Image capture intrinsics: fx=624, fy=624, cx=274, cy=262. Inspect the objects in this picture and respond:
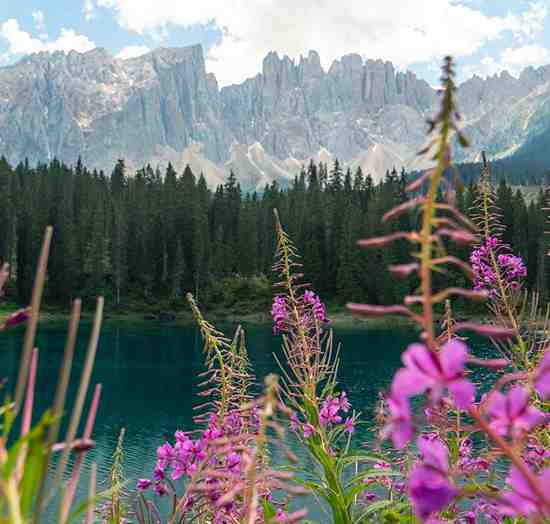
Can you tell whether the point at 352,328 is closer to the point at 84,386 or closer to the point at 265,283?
the point at 265,283

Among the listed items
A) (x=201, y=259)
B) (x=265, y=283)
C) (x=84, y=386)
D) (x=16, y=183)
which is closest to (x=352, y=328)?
(x=265, y=283)

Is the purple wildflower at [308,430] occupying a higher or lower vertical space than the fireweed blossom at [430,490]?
lower

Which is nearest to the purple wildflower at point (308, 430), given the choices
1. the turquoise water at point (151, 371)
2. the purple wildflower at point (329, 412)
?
the purple wildflower at point (329, 412)

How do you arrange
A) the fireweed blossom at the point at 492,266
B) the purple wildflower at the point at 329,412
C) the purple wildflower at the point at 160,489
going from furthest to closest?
the fireweed blossom at the point at 492,266
the purple wildflower at the point at 329,412
the purple wildflower at the point at 160,489

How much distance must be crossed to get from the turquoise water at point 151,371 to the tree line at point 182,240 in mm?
8886

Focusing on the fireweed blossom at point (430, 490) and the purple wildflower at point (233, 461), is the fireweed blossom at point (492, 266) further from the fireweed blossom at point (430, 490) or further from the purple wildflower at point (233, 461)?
the fireweed blossom at point (430, 490)

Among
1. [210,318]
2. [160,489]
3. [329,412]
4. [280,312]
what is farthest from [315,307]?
[210,318]

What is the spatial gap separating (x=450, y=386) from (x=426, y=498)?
0.11m

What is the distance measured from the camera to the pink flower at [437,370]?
0.61m

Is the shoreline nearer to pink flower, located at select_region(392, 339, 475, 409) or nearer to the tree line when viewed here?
the tree line

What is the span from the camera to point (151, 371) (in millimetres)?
31031

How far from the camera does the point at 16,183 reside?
6781 cm

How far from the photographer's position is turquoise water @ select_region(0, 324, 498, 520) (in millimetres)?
20578

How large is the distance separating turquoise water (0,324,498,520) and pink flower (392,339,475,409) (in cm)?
1634
